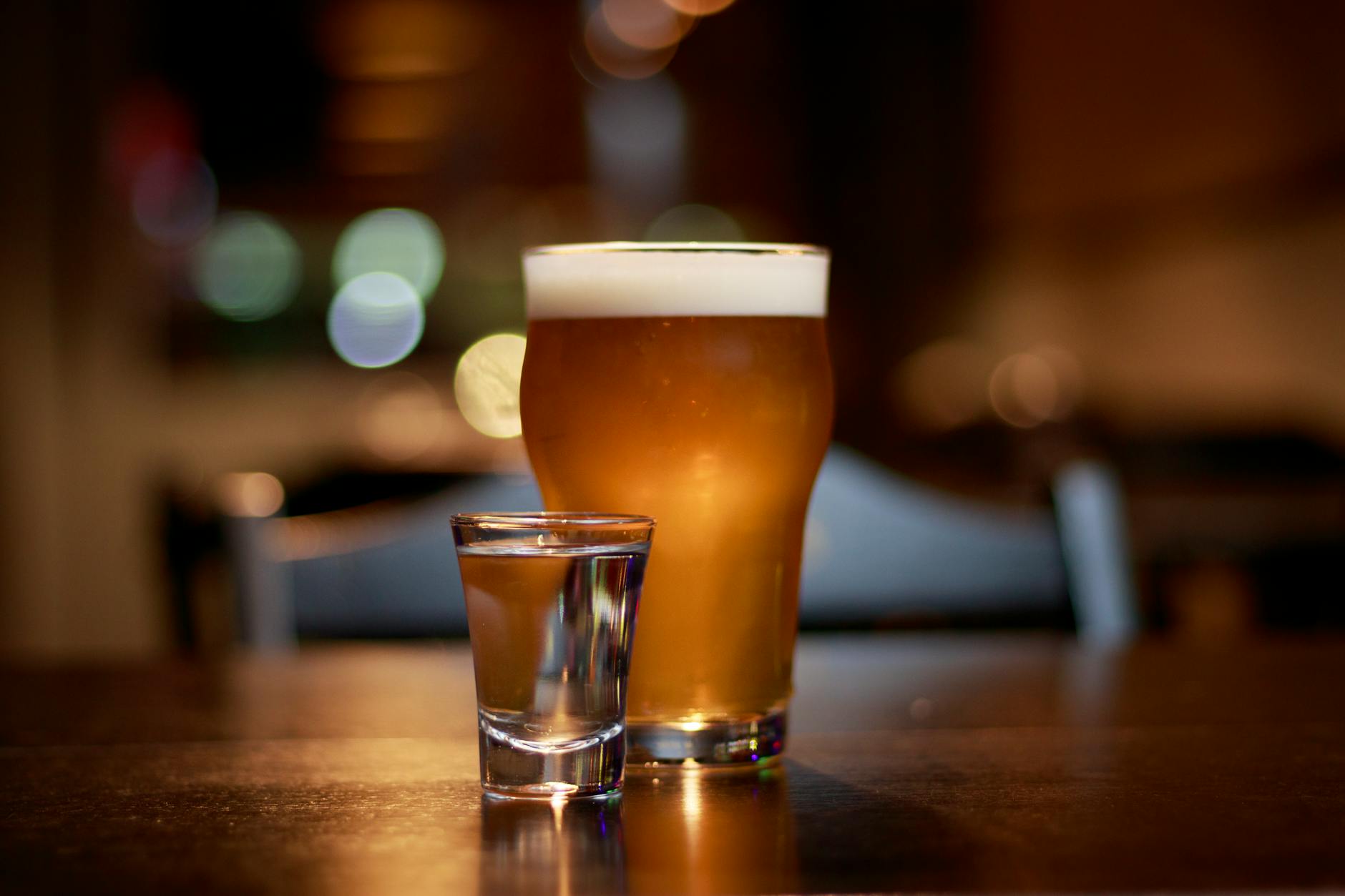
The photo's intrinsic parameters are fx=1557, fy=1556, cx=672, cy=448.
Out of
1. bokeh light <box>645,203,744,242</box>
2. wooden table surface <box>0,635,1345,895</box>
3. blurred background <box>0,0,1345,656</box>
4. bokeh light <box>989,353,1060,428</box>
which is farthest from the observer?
bokeh light <box>645,203,744,242</box>

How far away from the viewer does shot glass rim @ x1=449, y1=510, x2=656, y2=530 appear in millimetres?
533

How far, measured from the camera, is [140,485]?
4.08m

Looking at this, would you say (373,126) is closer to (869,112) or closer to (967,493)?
(869,112)

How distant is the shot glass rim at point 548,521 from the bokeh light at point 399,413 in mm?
3652

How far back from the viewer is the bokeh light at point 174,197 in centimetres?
412

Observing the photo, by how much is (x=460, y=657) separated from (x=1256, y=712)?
21.2 inches

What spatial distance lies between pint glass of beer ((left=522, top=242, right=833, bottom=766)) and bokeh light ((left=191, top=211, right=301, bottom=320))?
375 centimetres

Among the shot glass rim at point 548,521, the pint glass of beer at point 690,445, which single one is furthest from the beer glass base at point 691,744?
the shot glass rim at point 548,521

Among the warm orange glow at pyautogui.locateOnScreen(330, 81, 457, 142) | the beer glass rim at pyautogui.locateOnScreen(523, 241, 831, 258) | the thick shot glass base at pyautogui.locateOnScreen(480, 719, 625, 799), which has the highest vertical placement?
the warm orange glow at pyautogui.locateOnScreen(330, 81, 457, 142)

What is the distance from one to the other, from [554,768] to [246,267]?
3.90m

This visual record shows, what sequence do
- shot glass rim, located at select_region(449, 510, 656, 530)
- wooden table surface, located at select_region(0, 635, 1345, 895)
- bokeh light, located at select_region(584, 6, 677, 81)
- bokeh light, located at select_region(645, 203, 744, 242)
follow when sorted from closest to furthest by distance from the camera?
1. wooden table surface, located at select_region(0, 635, 1345, 895)
2. shot glass rim, located at select_region(449, 510, 656, 530)
3. bokeh light, located at select_region(584, 6, 677, 81)
4. bokeh light, located at select_region(645, 203, 744, 242)

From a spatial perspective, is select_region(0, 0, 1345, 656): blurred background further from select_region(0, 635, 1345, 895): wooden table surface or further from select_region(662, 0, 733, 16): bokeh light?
select_region(0, 635, 1345, 895): wooden table surface

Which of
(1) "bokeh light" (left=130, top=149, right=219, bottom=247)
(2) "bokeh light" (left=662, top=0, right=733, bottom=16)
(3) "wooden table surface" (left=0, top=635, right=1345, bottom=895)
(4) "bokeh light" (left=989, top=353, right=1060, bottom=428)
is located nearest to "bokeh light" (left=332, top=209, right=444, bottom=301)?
(1) "bokeh light" (left=130, top=149, right=219, bottom=247)

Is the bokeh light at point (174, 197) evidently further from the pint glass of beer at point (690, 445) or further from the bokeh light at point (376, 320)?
the pint glass of beer at point (690, 445)
